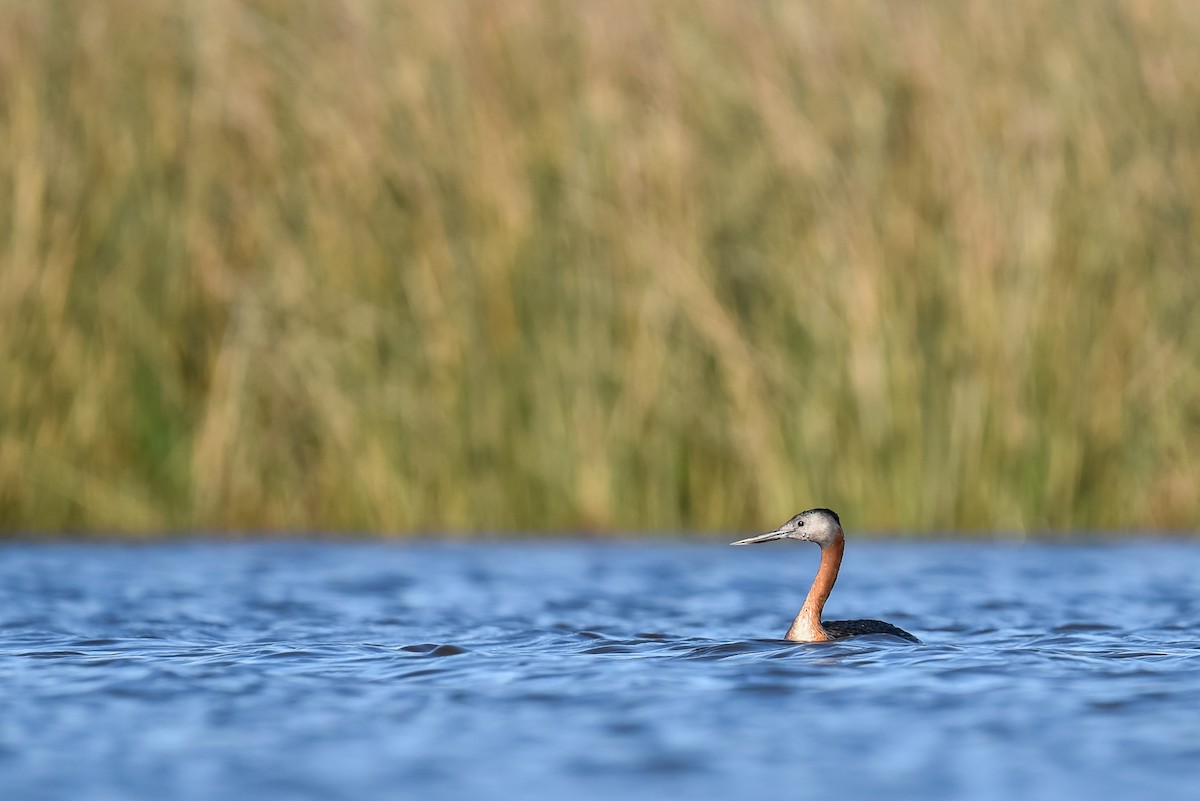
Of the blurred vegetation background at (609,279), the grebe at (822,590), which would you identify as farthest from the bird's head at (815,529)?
the blurred vegetation background at (609,279)

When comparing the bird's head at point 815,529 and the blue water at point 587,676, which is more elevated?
the bird's head at point 815,529

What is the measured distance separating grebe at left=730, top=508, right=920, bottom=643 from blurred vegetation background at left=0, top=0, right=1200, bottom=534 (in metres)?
2.00

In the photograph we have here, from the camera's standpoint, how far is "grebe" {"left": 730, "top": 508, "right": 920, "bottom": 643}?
6.67 m

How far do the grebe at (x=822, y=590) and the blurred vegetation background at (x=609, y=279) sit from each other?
200 cm

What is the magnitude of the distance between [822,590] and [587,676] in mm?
1190

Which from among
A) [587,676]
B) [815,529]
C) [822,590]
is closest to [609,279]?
[815,529]

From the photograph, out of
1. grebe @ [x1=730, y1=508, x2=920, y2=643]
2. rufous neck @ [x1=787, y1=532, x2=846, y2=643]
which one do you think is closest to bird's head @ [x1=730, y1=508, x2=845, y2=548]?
grebe @ [x1=730, y1=508, x2=920, y2=643]

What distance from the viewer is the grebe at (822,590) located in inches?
263

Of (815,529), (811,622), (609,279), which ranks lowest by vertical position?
(811,622)

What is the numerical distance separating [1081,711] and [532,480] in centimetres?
441

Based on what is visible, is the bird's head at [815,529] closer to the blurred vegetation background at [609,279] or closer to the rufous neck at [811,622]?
the rufous neck at [811,622]

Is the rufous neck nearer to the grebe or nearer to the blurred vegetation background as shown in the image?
the grebe

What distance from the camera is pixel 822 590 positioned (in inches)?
271

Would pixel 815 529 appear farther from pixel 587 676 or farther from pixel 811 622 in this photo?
pixel 587 676
